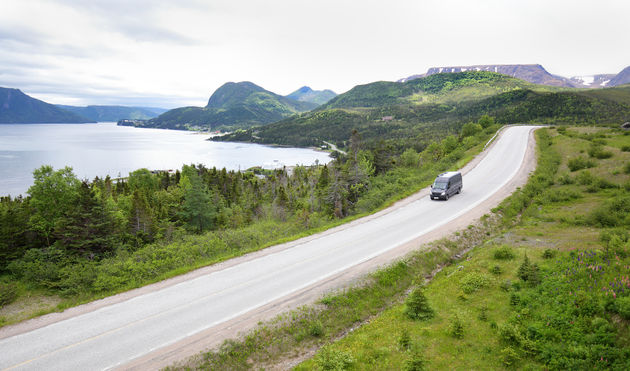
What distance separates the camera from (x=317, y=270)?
593 inches

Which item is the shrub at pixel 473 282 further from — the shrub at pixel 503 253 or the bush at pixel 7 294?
the bush at pixel 7 294

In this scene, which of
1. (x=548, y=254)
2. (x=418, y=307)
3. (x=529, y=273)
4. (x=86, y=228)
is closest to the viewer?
(x=418, y=307)

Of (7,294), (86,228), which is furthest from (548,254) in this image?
(86,228)

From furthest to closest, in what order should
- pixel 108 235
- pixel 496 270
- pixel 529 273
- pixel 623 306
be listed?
pixel 108 235
pixel 496 270
pixel 529 273
pixel 623 306

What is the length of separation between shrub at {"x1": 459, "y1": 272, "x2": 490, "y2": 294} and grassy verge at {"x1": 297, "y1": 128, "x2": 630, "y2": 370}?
0.13ft

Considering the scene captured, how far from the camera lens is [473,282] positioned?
40.3 ft

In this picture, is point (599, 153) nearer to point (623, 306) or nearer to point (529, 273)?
point (529, 273)

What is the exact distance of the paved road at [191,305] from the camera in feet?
32.4

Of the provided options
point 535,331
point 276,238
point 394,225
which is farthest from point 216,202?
point 535,331

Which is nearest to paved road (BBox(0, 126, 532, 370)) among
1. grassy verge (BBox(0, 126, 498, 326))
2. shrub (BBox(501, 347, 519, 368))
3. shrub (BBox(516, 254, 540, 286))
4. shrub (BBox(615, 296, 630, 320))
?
grassy verge (BBox(0, 126, 498, 326))

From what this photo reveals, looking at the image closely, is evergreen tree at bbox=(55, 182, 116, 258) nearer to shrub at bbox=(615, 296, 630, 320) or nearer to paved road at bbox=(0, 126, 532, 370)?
paved road at bbox=(0, 126, 532, 370)

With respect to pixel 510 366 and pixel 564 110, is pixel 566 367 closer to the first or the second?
pixel 510 366

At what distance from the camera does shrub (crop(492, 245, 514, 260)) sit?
14.1m

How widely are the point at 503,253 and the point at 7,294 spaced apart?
74.7 ft
